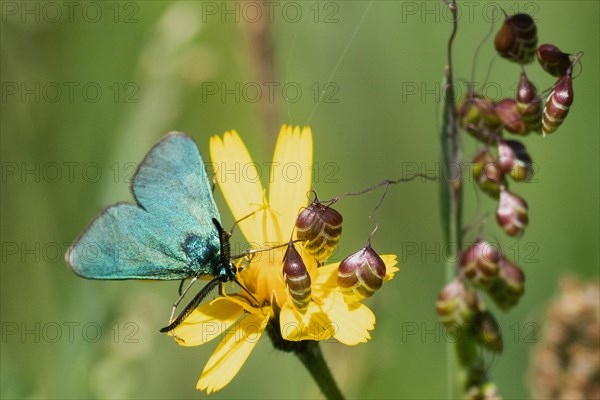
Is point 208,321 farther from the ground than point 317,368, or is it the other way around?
point 208,321

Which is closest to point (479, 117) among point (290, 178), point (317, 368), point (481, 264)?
point (481, 264)

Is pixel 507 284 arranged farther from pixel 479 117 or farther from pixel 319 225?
pixel 319 225

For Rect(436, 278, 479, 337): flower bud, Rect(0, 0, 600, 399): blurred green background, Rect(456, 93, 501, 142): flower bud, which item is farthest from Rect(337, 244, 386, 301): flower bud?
Rect(0, 0, 600, 399): blurred green background

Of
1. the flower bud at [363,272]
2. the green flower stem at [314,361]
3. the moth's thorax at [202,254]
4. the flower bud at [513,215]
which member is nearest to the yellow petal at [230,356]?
the green flower stem at [314,361]

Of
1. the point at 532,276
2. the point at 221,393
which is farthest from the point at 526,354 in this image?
the point at 221,393

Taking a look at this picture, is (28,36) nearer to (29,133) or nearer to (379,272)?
(29,133)

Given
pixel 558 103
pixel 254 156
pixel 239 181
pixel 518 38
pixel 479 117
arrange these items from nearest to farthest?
1. pixel 558 103
2. pixel 518 38
3. pixel 479 117
4. pixel 239 181
5. pixel 254 156

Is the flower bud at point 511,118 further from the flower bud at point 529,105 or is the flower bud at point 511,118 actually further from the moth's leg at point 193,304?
the moth's leg at point 193,304
